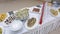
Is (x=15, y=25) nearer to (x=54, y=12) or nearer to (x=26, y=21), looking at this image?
(x=26, y=21)

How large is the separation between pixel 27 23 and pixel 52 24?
232mm

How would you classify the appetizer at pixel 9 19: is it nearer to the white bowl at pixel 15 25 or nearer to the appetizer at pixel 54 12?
the white bowl at pixel 15 25

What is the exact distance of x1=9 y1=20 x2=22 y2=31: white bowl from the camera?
2.63 ft

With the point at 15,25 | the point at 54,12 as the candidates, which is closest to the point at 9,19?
the point at 15,25

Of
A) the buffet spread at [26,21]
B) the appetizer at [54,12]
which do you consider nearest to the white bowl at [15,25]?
the buffet spread at [26,21]

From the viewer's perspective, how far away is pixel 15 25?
2.69ft

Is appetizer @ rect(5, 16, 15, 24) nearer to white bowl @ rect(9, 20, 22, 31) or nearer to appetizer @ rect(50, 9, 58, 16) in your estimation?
white bowl @ rect(9, 20, 22, 31)

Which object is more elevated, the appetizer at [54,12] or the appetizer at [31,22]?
the appetizer at [54,12]

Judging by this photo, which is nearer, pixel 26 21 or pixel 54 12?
pixel 26 21

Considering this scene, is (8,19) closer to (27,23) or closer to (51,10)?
(27,23)

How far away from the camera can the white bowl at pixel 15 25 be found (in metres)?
0.80

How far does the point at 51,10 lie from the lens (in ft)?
3.50

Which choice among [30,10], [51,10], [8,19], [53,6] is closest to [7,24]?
[8,19]

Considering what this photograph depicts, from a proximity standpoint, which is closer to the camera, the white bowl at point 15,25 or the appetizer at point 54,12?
the white bowl at point 15,25
